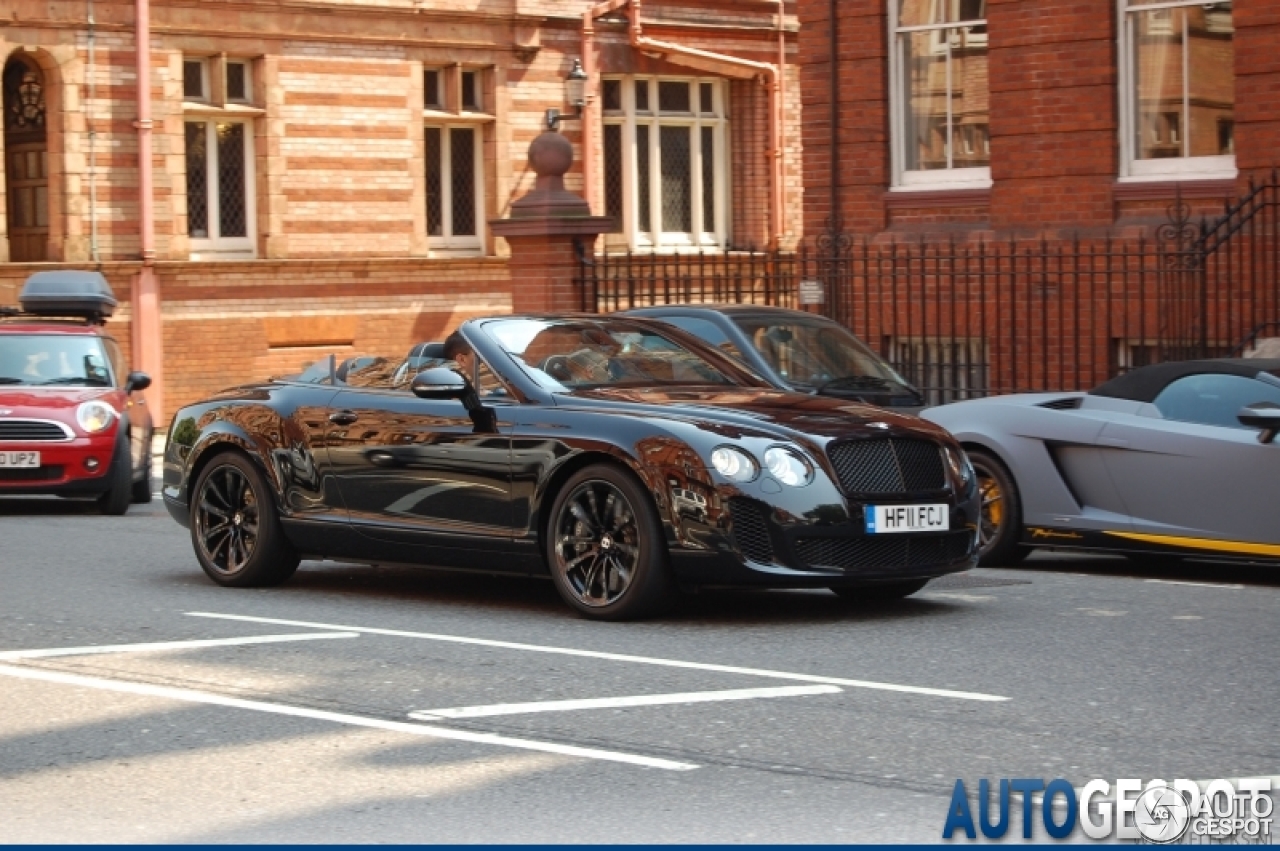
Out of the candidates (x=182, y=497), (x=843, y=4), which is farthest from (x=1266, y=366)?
(x=843, y=4)

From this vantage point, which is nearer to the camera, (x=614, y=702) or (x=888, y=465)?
(x=614, y=702)

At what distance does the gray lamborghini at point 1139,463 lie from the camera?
11.5 meters

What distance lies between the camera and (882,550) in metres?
9.90

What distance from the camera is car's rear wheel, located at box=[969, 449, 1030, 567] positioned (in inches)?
491

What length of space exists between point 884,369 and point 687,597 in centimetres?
476

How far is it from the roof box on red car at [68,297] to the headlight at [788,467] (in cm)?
1155

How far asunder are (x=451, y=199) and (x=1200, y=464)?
818 inches

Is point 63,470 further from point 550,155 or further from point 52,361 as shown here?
point 550,155

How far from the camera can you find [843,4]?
21.2 meters

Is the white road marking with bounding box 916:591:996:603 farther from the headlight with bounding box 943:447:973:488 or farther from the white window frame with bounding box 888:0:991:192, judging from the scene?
the white window frame with bounding box 888:0:991:192

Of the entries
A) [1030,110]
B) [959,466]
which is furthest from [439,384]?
[1030,110]

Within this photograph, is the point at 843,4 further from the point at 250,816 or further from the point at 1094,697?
the point at 250,816

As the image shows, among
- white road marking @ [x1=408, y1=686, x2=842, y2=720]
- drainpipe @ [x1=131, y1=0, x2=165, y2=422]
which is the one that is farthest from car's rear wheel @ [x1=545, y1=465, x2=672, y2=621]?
drainpipe @ [x1=131, y1=0, x2=165, y2=422]

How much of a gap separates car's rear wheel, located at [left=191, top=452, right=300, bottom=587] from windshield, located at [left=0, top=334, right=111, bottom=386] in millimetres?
6664
